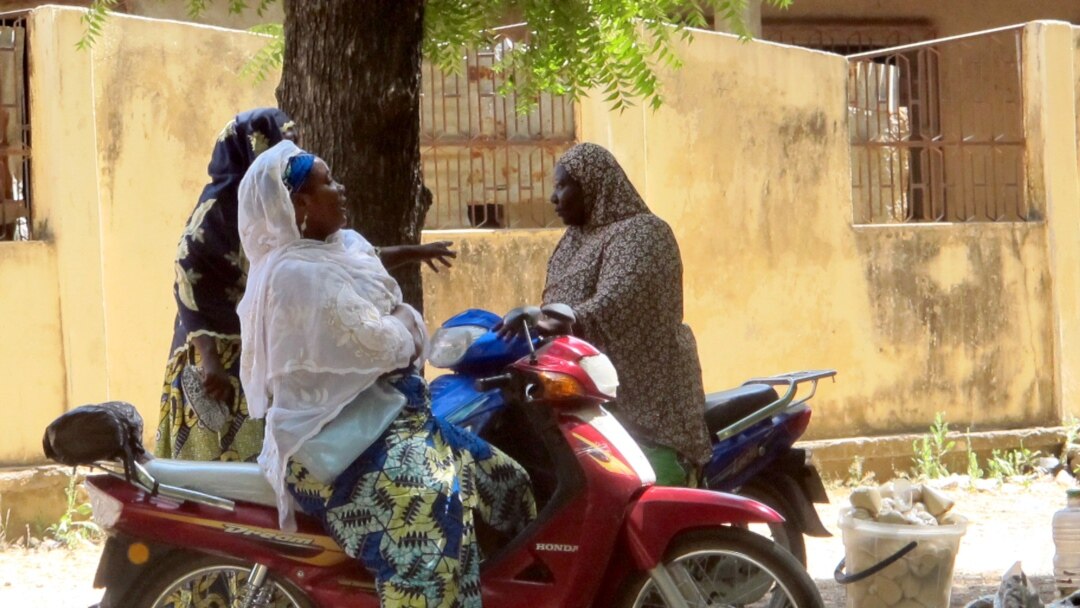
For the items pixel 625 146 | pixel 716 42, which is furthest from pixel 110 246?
pixel 716 42

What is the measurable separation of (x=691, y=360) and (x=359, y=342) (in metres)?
1.81

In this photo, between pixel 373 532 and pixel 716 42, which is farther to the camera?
pixel 716 42

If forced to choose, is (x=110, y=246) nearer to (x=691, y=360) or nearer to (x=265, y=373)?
(x=691, y=360)

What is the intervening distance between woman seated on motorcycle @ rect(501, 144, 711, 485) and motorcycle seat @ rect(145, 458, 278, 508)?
1.42m

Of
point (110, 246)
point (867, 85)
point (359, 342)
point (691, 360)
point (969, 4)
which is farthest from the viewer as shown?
point (969, 4)

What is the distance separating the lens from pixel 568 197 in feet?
17.1

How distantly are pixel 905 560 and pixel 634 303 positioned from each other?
1.18 m

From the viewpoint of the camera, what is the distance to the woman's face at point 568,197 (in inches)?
205

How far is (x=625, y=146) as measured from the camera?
8586 millimetres

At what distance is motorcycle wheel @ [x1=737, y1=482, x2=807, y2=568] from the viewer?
559cm

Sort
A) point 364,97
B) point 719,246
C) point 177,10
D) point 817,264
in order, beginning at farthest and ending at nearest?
point 177,10
point 817,264
point 719,246
point 364,97

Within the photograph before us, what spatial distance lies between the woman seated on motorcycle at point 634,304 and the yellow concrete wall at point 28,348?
3237 mm

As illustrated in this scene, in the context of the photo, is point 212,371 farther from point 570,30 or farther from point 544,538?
point 570,30

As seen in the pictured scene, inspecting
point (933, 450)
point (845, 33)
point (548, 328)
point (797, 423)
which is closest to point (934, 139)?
point (933, 450)
